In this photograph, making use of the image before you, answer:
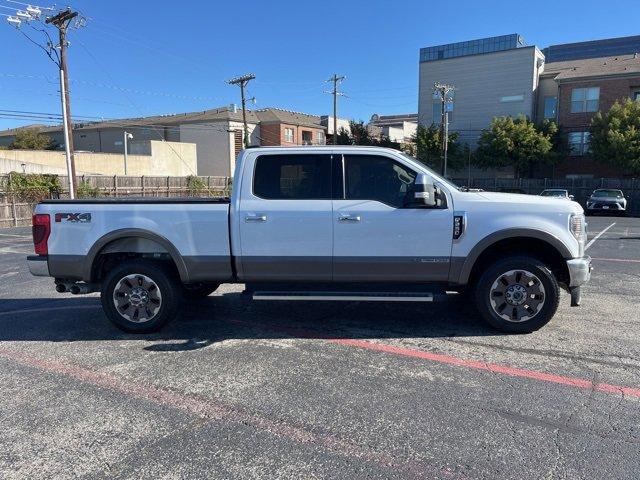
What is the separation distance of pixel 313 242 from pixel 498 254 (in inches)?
79.6

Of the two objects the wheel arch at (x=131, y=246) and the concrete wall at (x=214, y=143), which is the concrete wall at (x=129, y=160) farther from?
the wheel arch at (x=131, y=246)

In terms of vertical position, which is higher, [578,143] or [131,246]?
[578,143]

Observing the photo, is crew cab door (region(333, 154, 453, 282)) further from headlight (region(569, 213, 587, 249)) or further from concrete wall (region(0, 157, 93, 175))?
concrete wall (region(0, 157, 93, 175))

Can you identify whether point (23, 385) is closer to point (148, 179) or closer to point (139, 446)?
point (139, 446)

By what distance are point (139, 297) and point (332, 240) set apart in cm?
224

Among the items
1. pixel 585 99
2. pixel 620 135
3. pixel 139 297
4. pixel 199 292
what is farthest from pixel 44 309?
pixel 585 99

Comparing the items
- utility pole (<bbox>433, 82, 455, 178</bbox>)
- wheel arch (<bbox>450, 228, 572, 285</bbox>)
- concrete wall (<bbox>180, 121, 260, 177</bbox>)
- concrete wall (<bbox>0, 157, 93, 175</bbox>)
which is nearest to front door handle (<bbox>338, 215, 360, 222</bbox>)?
wheel arch (<bbox>450, 228, 572, 285</bbox>)

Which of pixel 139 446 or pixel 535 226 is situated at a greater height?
pixel 535 226

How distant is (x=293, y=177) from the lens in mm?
5371

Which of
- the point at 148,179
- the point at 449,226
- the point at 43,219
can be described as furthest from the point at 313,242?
the point at 148,179

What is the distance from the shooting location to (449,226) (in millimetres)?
5152

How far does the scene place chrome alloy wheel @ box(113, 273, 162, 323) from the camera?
217 inches

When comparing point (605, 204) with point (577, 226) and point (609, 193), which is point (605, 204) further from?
point (577, 226)

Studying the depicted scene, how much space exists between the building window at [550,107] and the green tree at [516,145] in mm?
2452
